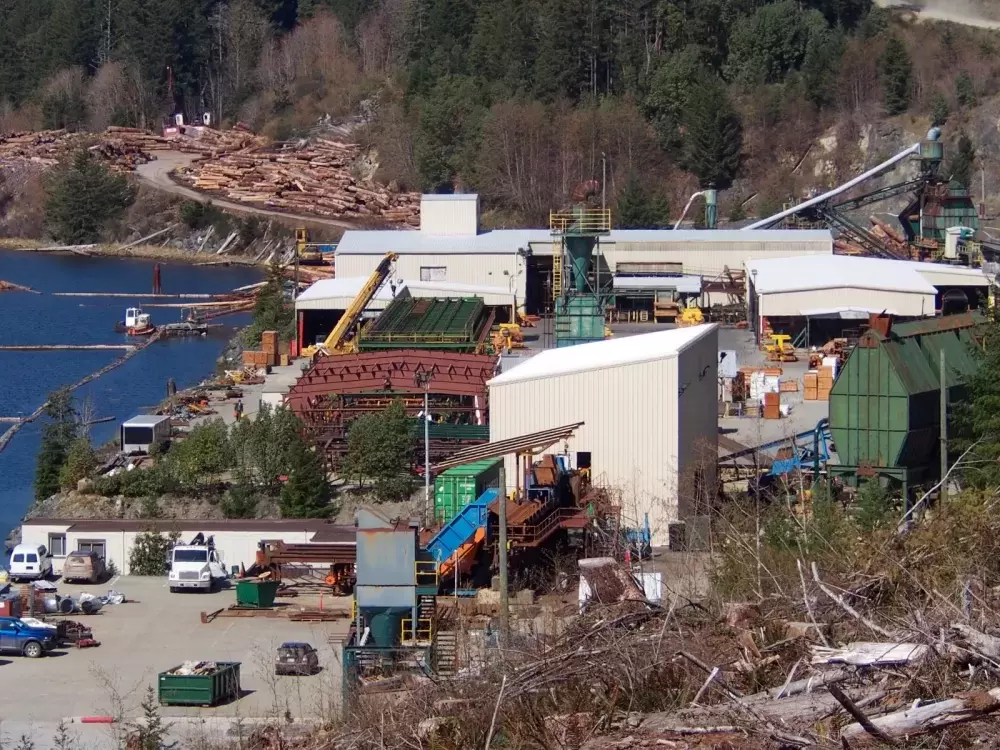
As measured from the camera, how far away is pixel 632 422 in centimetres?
1798

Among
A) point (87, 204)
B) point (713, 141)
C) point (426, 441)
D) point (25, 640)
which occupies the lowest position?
point (25, 640)

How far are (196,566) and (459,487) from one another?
259 cm

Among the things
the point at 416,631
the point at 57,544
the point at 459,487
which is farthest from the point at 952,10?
A: the point at 416,631

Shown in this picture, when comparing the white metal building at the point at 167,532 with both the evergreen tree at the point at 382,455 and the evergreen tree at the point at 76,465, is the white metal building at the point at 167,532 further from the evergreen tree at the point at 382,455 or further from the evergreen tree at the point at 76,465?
the evergreen tree at the point at 76,465

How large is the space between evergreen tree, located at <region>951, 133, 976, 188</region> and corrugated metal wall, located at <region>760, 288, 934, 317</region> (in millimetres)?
14431

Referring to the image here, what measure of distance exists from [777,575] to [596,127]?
4421cm

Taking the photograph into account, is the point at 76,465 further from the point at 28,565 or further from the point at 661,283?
the point at 661,283

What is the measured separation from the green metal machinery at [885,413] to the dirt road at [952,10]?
41.2m

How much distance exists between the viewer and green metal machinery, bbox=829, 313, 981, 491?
1748 cm

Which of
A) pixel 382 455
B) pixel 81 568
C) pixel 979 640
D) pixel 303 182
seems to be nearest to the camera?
pixel 979 640

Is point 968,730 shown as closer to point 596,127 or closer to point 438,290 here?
point 438,290

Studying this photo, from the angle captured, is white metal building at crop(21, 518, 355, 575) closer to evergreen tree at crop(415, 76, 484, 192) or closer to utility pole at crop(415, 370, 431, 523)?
utility pole at crop(415, 370, 431, 523)

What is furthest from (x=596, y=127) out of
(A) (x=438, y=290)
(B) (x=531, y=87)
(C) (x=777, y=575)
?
(C) (x=777, y=575)

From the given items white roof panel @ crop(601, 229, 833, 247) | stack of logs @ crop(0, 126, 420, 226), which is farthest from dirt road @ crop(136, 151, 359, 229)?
white roof panel @ crop(601, 229, 833, 247)
